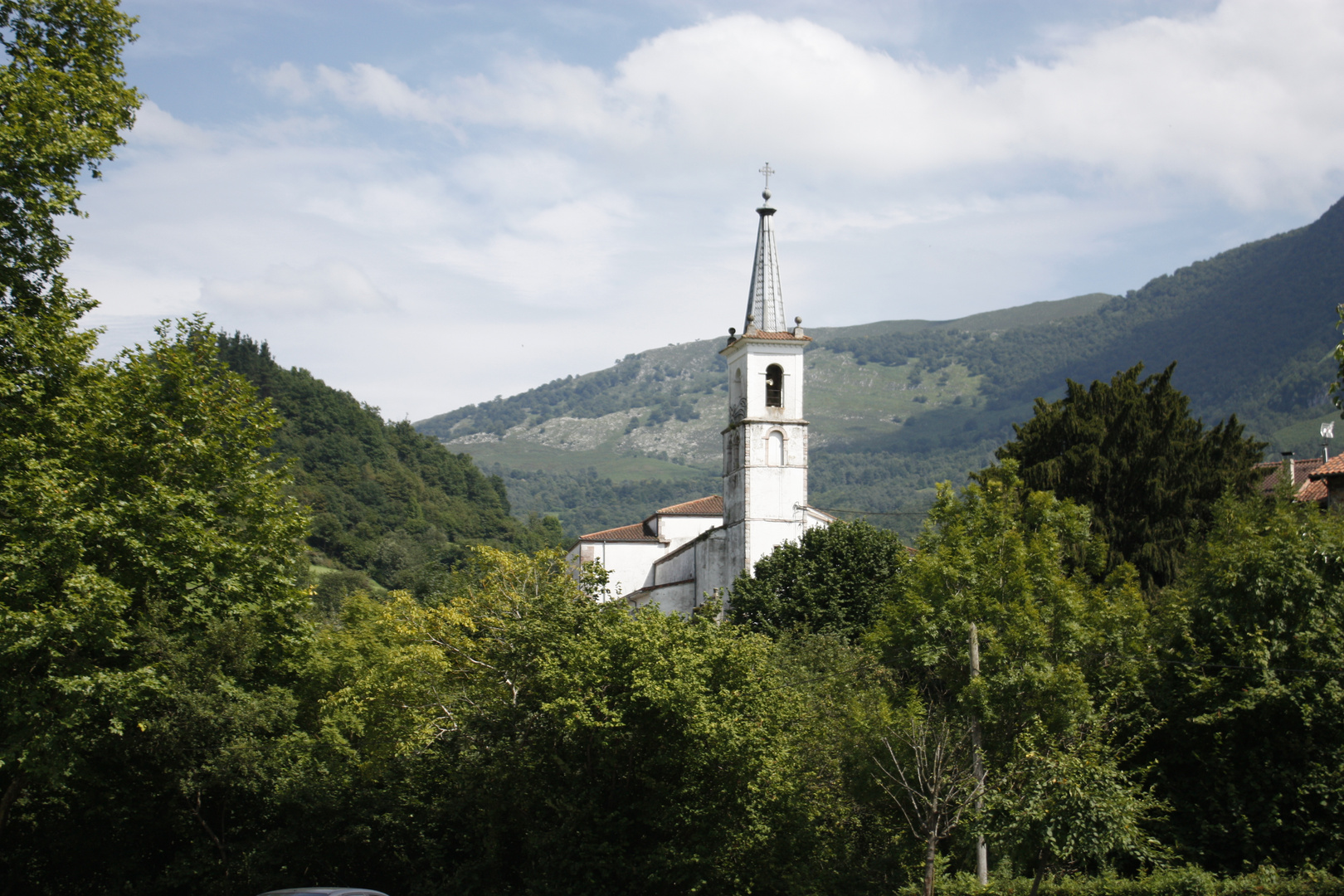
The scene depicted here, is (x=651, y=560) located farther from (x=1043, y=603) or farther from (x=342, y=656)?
(x=1043, y=603)

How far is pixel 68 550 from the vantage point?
1748 centimetres

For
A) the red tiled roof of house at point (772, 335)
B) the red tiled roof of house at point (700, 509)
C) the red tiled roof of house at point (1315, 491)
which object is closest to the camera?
the red tiled roof of house at point (1315, 491)

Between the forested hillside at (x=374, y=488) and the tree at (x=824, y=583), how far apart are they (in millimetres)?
61626

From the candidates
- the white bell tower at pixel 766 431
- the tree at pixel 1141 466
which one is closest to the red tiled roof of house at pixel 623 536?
the white bell tower at pixel 766 431

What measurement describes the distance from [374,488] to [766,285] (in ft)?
265

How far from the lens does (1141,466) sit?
114 ft

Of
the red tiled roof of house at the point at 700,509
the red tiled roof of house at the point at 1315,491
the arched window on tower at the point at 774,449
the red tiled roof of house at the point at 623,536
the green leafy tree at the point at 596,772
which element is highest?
the arched window on tower at the point at 774,449

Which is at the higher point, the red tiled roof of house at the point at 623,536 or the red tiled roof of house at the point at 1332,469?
the red tiled roof of house at the point at 1332,469

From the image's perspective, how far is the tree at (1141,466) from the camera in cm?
3381

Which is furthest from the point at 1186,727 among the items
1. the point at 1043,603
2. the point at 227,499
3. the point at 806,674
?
the point at 227,499

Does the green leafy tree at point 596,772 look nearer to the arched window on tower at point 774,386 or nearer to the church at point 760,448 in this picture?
the church at point 760,448

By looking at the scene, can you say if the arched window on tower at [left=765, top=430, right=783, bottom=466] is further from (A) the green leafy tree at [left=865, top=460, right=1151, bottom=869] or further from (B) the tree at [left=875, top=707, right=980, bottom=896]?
(B) the tree at [left=875, top=707, right=980, bottom=896]

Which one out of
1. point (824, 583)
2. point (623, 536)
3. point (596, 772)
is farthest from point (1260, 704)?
point (623, 536)

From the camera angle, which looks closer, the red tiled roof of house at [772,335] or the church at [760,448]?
the church at [760,448]
